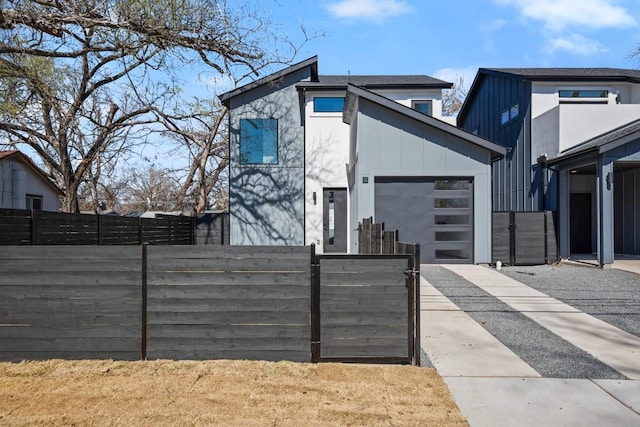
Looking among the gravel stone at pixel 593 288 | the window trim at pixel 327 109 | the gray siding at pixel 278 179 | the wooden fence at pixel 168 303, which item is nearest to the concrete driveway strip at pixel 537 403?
the wooden fence at pixel 168 303

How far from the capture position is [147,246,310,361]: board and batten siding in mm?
4629

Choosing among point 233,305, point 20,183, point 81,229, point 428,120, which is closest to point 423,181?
point 428,120

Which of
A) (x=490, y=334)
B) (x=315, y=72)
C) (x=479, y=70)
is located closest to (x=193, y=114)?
(x=315, y=72)

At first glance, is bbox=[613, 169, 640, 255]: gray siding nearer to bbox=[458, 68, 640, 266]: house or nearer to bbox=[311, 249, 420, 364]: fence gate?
bbox=[458, 68, 640, 266]: house

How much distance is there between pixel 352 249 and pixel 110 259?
35.9 feet

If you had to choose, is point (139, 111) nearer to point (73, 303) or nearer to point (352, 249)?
point (352, 249)

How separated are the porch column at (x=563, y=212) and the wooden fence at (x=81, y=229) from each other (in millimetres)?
12230

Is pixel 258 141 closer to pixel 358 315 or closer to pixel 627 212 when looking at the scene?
pixel 627 212

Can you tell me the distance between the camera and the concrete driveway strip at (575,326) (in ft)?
16.1

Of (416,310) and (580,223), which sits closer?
(416,310)

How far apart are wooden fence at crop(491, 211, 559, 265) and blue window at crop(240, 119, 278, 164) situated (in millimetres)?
7925

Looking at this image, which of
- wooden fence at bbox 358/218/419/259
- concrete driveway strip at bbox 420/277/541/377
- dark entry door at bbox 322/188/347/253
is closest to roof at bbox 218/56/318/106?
dark entry door at bbox 322/188/347/253

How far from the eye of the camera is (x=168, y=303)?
4652mm

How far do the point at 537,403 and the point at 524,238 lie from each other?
403 inches
